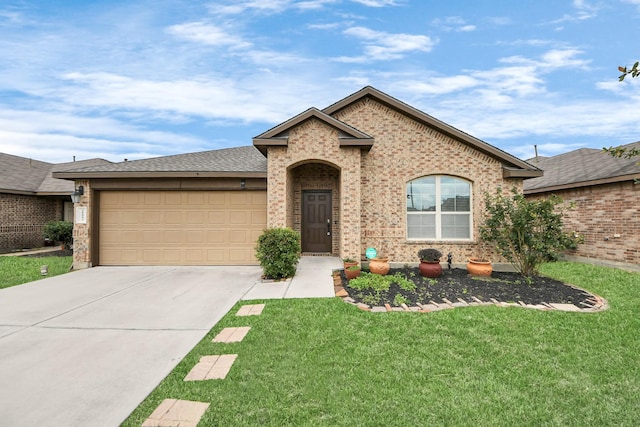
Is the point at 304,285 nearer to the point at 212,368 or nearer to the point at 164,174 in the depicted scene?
the point at 212,368

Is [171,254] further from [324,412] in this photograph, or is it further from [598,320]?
[598,320]

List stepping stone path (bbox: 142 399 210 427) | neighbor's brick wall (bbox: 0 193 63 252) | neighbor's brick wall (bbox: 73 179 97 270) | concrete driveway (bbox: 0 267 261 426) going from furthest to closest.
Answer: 1. neighbor's brick wall (bbox: 0 193 63 252)
2. neighbor's brick wall (bbox: 73 179 97 270)
3. concrete driveway (bbox: 0 267 261 426)
4. stepping stone path (bbox: 142 399 210 427)

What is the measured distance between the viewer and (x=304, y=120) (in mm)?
8148

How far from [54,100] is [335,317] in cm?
1988

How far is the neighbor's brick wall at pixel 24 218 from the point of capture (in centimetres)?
1348

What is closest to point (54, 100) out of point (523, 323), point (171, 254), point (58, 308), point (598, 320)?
point (171, 254)

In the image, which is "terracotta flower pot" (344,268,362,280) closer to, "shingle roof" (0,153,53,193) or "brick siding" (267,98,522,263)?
"brick siding" (267,98,522,263)

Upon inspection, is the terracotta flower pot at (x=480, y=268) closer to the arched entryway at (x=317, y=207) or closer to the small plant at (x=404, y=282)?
the small plant at (x=404, y=282)

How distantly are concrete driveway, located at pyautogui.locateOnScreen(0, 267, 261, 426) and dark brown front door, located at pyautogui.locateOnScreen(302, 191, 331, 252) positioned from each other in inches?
121

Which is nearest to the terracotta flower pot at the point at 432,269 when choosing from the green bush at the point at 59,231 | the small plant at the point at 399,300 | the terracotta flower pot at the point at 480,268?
the terracotta flower pot at the point at 480,268

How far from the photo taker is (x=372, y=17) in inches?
421

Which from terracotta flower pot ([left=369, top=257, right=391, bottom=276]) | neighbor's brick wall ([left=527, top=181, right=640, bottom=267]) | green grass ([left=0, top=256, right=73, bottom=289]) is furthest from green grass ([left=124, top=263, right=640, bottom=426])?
green grass ([left=0, top=256, right=73, bottom=289])

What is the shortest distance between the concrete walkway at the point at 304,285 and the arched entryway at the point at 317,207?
1409 millimetres

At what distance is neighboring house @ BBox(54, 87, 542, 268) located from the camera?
352 inches
